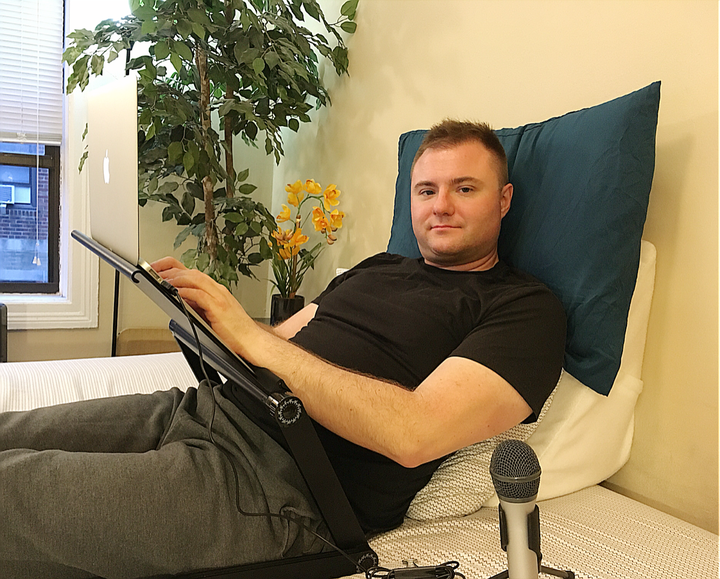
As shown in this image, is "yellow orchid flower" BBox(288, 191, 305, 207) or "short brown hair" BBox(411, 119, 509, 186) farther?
"yellow orchid flower" BBox(288, 191, 305, 207)

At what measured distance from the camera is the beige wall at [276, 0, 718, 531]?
3.72 feet

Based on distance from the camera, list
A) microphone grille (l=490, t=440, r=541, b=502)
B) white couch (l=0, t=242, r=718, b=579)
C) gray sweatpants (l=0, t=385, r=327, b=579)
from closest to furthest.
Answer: microphone grille (l=490, t=440, r=541, b=502), gray sweatpants (l=0, t=385, r=327, b=579), white couch (l=0, t=242, r=718, b=579)

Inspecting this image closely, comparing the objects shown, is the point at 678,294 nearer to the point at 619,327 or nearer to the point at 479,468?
the point at 619,327

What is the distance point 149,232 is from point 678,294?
2302mm

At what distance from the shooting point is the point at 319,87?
2512 mm

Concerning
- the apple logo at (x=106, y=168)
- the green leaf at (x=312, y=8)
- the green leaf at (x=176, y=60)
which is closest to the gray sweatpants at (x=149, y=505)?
the apple logo at (x=106, y=168)

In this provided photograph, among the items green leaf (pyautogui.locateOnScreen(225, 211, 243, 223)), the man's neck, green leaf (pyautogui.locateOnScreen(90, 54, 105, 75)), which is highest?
green leaf (pyautogui.locateOnScreen(90, 54, 105, 75))

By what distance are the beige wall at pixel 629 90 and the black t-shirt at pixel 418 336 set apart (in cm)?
27

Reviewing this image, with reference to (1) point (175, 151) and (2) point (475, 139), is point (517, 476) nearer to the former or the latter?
(2) point (475, 139)

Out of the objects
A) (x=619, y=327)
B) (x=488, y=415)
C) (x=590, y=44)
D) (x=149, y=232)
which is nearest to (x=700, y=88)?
(x=590, y=44)

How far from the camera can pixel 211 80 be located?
2.39m

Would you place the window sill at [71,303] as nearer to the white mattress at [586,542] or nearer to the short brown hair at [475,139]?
the white mattress at [586,542]

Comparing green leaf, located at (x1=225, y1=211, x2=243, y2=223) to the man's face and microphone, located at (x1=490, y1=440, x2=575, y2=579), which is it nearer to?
the man's face

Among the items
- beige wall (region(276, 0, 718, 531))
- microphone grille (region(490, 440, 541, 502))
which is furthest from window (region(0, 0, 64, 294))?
microphone grille (region(490, 440, 541, 502))
